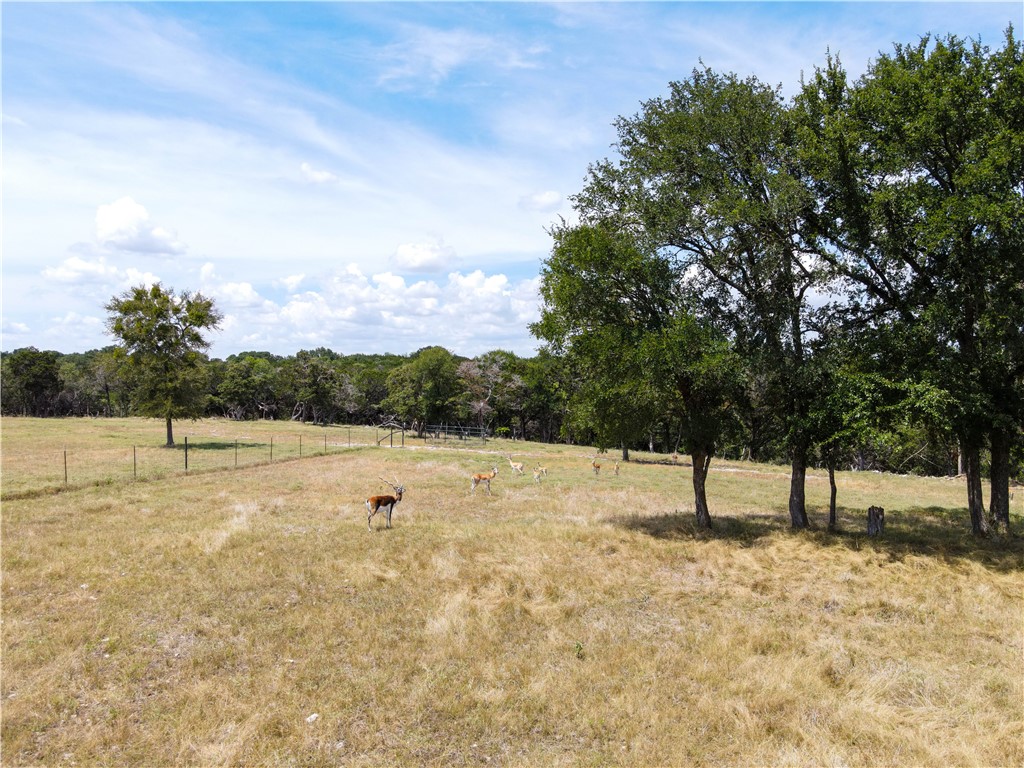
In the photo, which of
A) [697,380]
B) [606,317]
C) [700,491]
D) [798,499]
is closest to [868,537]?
[798,499]

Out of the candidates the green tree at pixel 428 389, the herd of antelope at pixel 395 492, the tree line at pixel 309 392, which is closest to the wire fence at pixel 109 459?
the tree line at pixel 309 392

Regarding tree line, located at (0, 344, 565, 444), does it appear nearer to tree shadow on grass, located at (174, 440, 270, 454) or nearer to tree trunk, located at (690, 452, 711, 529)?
tree shadow on grass, located at (174, 440, 270, 454)

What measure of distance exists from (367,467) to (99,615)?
89.9 feet

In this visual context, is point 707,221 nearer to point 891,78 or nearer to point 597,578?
point 891,78

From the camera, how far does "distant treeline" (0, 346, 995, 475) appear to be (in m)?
70.4

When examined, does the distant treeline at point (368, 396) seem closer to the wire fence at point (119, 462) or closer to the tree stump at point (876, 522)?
the wire fence at point (119, 462)

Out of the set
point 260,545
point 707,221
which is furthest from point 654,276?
point 260,545

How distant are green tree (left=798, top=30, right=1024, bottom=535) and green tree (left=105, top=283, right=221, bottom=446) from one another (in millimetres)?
50988

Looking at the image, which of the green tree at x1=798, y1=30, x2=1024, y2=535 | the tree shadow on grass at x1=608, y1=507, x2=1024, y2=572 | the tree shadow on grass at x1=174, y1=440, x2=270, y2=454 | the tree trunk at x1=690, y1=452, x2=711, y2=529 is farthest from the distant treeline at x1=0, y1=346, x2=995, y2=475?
the green tree at x1=798, y1=30, x2=1024, y2=535

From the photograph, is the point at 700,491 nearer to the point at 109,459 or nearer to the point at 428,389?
the point at 109,459

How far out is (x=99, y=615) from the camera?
11.0m

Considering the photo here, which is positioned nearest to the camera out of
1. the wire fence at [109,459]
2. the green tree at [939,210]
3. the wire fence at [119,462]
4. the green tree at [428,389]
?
the green tree at [939,210]

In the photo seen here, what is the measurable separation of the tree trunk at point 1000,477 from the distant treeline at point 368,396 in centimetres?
2384

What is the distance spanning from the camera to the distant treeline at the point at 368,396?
231 ft
